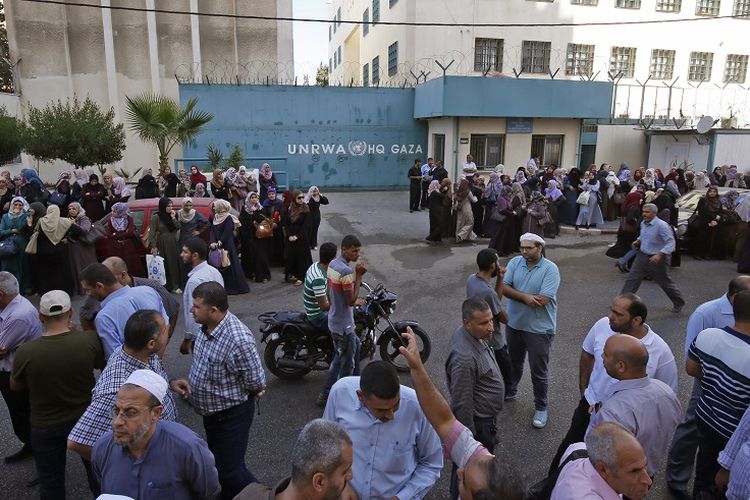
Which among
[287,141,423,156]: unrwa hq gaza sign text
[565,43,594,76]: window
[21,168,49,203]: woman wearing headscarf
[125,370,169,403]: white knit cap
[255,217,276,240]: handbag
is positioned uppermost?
[565,43,594,76]: window

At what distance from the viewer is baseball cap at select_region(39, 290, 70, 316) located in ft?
11.1

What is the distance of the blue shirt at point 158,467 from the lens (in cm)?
255

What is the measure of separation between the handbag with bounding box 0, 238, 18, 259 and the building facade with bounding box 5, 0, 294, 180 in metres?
16.3

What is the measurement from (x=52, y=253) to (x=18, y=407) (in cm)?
471

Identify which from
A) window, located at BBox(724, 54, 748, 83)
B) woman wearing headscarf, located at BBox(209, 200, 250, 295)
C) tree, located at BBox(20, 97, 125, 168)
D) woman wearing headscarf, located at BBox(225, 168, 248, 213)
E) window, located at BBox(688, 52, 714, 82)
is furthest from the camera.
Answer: window, located at BBox(724, 54, 748, 83)

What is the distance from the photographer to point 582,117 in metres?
19.2

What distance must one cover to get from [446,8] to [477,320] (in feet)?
74.5

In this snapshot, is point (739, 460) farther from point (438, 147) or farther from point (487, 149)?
point (438, 147)

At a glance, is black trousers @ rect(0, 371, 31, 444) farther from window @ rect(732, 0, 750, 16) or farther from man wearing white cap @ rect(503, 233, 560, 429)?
window @ rect(732, 0, 750, 16)

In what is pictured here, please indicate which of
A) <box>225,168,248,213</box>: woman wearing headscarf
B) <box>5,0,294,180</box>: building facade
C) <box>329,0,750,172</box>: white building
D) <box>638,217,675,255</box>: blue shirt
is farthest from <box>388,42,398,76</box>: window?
<box>638,217,675,255</box>: blue shirt

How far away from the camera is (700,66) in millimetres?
28031

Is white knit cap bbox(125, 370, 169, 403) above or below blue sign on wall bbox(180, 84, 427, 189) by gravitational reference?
below

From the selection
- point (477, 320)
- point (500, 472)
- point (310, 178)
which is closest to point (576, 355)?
point (477, 320)

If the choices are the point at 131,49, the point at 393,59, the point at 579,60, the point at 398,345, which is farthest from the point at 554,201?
the point at 131,49
